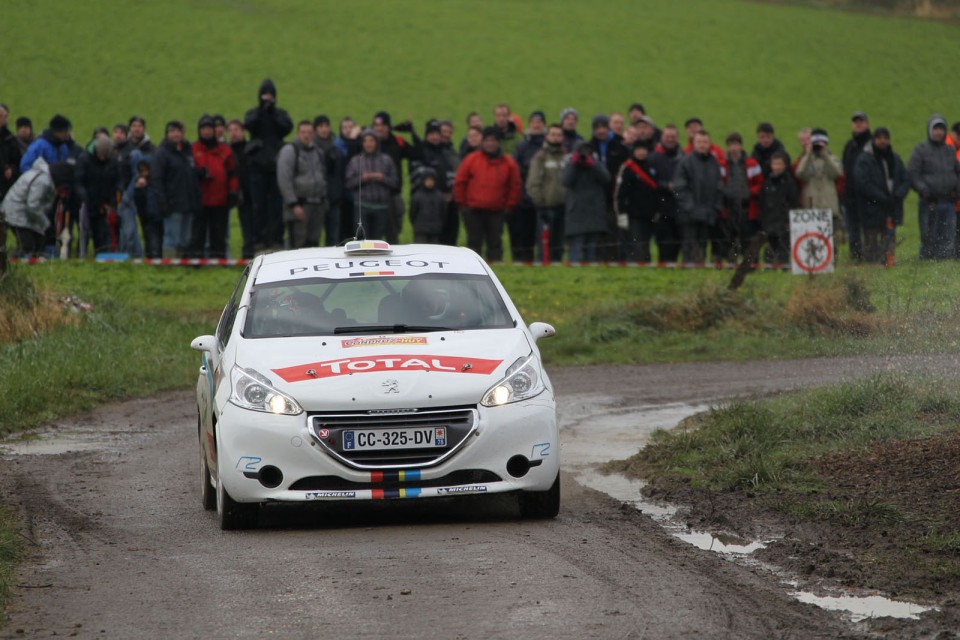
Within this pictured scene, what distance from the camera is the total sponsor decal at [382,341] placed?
10.1m

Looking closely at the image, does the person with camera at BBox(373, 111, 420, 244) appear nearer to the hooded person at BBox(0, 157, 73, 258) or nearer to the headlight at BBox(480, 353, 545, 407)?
the hooded person at BBox(0, 157, 73, 258)

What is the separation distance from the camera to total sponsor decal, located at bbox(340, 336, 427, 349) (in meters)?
10.1

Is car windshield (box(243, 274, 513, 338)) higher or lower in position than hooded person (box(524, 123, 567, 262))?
lower

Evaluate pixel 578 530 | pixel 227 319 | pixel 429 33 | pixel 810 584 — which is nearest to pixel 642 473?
pixel 578 530

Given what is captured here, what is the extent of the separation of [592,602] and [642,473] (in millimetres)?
4322

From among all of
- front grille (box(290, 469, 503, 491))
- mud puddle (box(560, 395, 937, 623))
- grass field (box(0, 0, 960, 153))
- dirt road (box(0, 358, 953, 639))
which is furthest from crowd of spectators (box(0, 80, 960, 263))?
grass field (box(0, 0, 960, 153))

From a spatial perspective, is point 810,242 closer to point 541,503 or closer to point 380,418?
point 541,503

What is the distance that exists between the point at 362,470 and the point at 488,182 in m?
15.3

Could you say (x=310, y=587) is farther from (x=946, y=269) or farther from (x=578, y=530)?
(x=946, y=269)

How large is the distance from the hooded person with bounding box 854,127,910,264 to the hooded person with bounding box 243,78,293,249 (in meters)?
8.88

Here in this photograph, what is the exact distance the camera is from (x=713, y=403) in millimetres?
15680

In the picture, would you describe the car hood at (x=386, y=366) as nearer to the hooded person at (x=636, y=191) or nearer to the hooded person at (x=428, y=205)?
the hooded person at (x=636, y=191)

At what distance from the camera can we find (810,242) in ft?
72.1

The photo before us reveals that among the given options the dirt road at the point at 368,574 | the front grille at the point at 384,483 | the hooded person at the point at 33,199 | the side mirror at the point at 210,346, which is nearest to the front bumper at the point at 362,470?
the front grille at the point at 384,483
